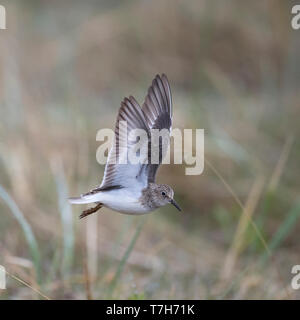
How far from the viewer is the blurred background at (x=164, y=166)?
5.11m

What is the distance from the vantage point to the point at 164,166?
22.8 feet

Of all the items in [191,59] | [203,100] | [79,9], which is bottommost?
[203,100]

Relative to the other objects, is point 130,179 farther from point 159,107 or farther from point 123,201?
point 159,107

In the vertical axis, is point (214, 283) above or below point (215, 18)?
below

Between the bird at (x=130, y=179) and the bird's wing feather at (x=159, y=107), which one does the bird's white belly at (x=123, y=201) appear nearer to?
the bird at (x=130, y=179)

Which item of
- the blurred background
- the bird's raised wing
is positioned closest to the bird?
the bird's raised wing

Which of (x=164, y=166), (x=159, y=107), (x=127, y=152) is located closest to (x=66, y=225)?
(x=159, y=107)

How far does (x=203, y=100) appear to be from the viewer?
837cm

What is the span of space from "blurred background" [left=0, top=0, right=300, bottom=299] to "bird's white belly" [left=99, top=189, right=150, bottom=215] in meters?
0.46
